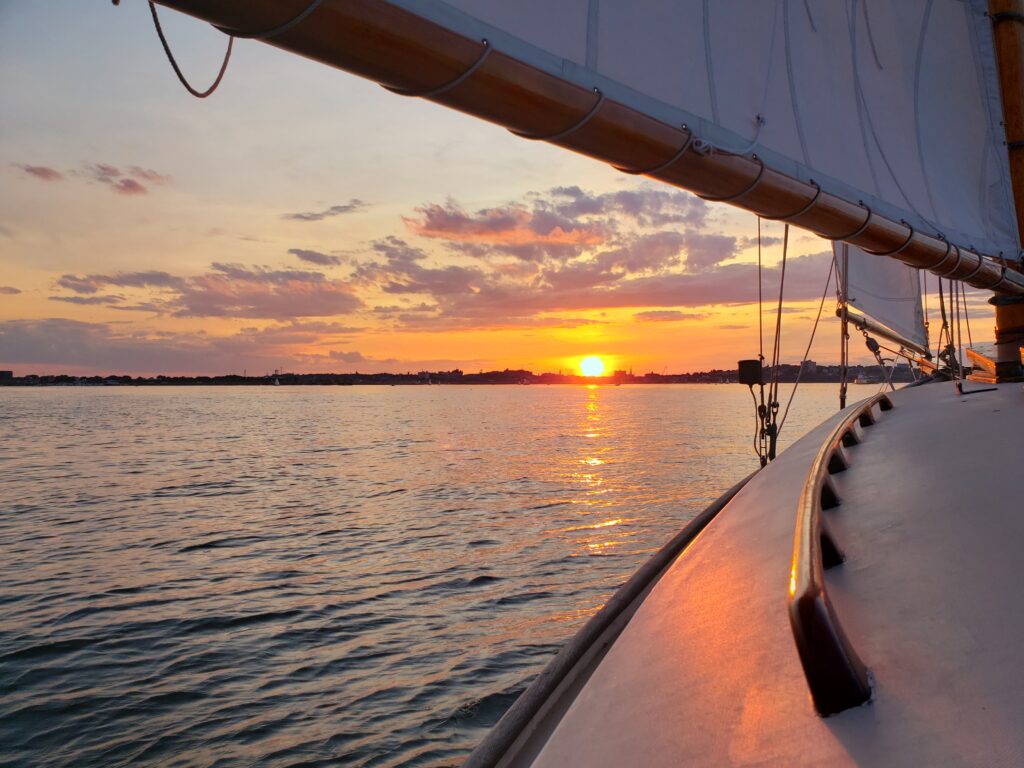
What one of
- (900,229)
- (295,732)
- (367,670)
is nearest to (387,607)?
(367,670)

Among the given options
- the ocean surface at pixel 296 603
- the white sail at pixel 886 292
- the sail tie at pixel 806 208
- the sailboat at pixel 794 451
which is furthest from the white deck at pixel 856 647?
the white sail at pixel 886 292

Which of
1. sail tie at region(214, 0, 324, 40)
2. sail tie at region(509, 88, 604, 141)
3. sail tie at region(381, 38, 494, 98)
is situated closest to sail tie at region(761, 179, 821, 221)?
sail tie at region(509, 88, 604, 141)

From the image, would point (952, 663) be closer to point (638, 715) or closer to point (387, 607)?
point (638, 715)

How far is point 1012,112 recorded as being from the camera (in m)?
6.35

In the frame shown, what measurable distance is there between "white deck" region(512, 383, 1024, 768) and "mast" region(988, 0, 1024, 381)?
11.5ft

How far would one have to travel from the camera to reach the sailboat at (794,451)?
171 cm

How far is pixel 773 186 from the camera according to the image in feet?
12.4

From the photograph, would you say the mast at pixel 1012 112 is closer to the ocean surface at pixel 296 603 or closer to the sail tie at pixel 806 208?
the sail tie at pixel 806 208

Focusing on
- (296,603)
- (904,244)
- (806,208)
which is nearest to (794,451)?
(904,244)

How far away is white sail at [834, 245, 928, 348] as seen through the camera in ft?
48.2

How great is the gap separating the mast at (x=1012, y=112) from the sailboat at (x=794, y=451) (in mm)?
537

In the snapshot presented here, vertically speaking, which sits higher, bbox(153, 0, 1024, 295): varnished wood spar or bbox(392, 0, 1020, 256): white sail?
bbox(392, 0, 1020, 256): white sail

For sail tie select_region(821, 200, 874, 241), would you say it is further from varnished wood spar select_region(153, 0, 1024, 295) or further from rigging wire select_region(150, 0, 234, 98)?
rigging wire select_region(150, 0, 234, 98)

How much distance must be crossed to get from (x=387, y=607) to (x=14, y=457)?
127 feet
